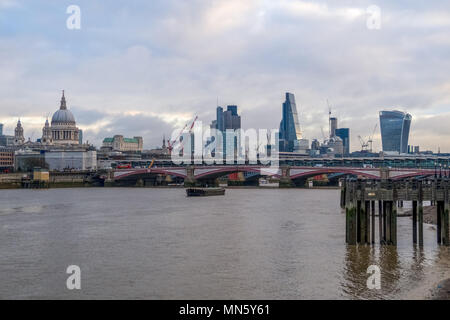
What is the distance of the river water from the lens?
19413 millimetres

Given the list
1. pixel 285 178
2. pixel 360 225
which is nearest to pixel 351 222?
pixel 360 225

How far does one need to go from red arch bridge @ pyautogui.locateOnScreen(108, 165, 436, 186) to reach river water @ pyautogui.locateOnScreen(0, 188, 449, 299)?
136ft

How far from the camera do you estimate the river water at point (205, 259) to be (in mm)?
19413

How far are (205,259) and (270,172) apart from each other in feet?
207

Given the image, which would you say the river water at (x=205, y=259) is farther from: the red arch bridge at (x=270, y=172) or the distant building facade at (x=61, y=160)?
the distant building facade at (x=61, y=160)

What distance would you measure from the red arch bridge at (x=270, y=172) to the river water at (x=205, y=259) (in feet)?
136

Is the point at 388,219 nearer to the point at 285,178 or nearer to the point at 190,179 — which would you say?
the point at 285,178

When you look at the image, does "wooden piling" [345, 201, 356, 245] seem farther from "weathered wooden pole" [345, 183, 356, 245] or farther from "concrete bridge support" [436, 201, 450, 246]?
"concrete bridge support" [436, 201, 450, 246]

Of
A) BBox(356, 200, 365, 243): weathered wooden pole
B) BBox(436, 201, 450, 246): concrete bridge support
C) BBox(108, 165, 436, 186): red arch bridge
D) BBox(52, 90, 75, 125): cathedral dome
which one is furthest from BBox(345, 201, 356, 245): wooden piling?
BBox(52, 90, 75, 125): cathedral dome

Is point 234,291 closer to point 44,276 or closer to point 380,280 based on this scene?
point 380,280

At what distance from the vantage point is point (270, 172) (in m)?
87.1

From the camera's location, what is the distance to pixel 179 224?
37.7 meters

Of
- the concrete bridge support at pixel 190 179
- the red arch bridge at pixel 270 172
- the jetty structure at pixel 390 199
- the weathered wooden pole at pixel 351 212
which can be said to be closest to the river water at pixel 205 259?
the weathered wooden pole at pixel 351 212
